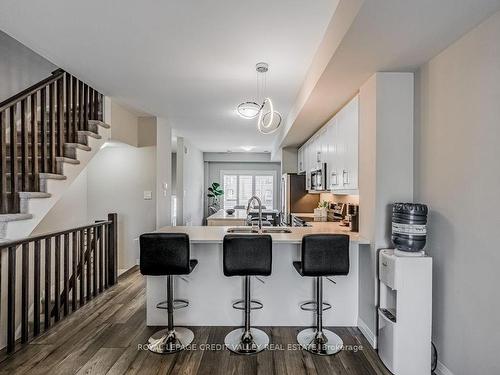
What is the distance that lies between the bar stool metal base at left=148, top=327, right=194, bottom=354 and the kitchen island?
0.62 feet

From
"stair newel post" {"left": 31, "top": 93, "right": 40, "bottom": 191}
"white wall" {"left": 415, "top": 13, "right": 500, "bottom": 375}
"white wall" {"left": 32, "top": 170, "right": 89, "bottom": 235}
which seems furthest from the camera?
"white wall" {"left": 32, "top": 170, "right": 89, "bottom": 235}

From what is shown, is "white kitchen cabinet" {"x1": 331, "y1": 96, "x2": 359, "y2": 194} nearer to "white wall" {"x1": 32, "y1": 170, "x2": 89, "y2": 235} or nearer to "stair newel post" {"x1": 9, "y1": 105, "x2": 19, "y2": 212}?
"stair newel post" {"x1": 9, "y1": 105, "x2": 19, "y2": 212}

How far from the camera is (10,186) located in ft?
9.38

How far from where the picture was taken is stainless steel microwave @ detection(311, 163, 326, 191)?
166 inches

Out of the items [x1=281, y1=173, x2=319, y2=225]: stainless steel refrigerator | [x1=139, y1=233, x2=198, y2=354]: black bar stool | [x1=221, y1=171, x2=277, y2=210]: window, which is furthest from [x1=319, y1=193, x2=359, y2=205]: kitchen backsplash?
[x1=221, y1=171, x2=277, y2=210]: window

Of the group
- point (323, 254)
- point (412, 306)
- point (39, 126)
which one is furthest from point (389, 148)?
point (39, 126)

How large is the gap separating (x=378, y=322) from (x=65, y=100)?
378cm

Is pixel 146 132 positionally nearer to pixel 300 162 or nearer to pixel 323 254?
pixel 300 162

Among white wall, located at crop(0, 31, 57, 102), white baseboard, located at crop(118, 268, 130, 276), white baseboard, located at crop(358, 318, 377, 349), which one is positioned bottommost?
white baseboard, located at crop(118, 268, 130, 276)

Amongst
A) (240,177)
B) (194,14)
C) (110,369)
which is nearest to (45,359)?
(110,369)

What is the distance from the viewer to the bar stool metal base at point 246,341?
2501mm

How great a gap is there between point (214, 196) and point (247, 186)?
43.2 inches

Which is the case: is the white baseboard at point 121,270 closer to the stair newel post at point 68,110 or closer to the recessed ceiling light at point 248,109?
the stair newel post at point 68,110

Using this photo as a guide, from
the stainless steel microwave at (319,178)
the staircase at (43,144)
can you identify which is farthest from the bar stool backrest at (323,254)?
the staircase at (43,144)
